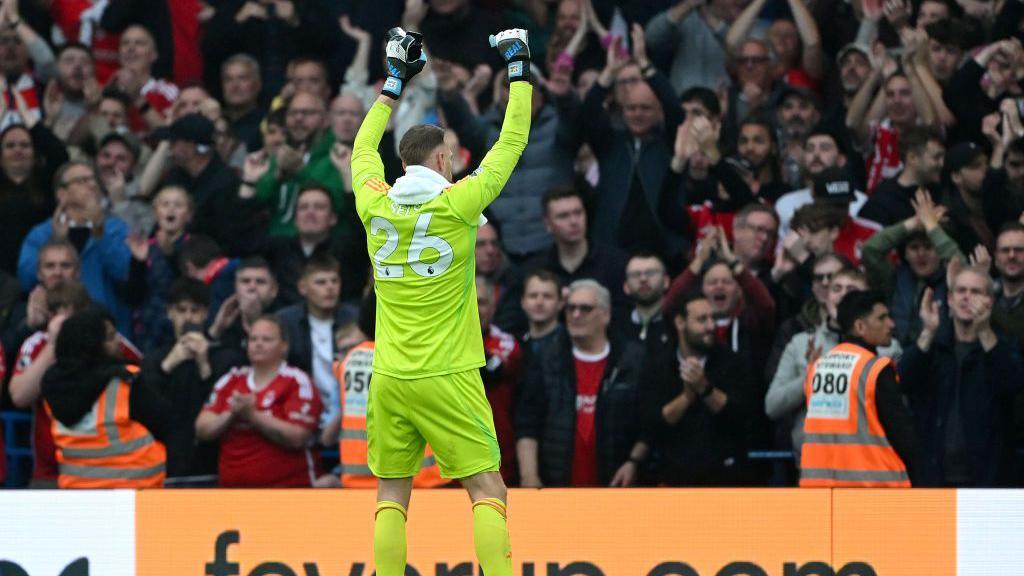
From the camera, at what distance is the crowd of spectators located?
1088 centimetres

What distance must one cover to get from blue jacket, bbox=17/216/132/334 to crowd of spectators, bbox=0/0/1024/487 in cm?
2

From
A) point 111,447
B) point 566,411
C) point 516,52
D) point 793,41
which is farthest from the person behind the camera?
point 793,41

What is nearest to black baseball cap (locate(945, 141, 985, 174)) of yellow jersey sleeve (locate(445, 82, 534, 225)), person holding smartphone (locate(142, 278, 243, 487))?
person holding smartphone (locate(142, 278, 243, 487))

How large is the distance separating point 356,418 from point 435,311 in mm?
2773

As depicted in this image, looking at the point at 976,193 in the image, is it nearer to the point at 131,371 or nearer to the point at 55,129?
the point at 131,371

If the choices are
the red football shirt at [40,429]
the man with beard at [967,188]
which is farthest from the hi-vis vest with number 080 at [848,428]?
the red football shirt at [40,429]

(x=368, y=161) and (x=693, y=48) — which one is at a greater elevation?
(x=693, y=48)

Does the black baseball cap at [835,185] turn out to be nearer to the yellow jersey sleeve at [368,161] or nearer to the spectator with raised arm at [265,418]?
the spectator with raised arm at [265,418]

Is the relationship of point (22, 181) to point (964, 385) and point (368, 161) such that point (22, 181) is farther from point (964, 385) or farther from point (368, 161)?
point (964, 385)

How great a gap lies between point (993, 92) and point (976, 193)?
92cm

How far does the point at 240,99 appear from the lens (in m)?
14.1

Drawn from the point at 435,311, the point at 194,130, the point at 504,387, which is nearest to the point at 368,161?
the point at 435,311

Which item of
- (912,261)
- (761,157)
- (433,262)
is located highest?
(761,157)

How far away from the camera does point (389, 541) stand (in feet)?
25.9
